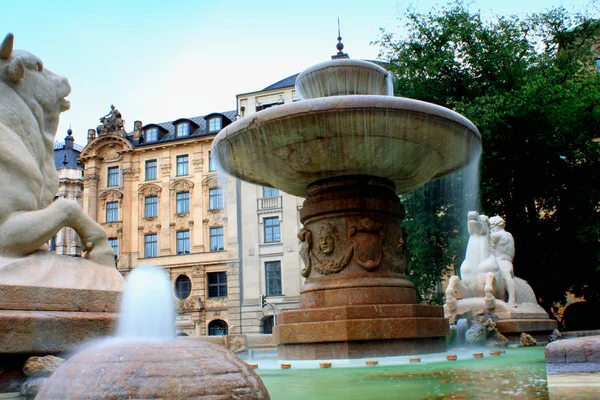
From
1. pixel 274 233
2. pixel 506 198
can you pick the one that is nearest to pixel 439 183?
pixel 506 198

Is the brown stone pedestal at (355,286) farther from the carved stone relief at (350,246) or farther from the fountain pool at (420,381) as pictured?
the fountain pool at (420,381)

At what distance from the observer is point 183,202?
4175 cm

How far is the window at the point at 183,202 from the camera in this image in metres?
41.5

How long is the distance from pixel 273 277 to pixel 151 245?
32.5 ft

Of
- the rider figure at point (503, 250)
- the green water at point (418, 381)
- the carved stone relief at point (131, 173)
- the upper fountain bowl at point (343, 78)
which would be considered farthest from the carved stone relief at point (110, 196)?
the green water at point (418, 381)

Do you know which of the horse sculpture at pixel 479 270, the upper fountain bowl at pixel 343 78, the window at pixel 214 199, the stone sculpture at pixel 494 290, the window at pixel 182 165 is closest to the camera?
the upper fountain bowl at pixel 343 78

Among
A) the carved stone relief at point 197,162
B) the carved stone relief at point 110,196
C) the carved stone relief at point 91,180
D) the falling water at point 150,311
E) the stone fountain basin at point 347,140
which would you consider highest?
the carved stone relief at point 197,162

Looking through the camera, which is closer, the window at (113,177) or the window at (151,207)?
the window at (151,207)

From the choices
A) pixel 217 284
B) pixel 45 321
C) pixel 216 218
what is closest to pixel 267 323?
pixel 217 284

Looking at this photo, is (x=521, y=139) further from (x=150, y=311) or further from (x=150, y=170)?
(x=150, y=170)

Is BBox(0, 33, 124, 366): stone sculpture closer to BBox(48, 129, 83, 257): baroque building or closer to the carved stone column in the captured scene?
the carved stone column

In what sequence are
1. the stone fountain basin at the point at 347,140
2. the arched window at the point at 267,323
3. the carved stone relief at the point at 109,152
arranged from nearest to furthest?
the stone fountain basin at the point at 347,140, the arched window at the point at 267,323, the carved stone relief at the point at 109,152

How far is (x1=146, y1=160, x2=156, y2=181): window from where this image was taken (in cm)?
4291

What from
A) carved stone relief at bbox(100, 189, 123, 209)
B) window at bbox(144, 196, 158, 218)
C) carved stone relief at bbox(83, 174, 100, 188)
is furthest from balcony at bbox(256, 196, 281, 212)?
carved stone relief at bbox(83, 174, 100, 188)
